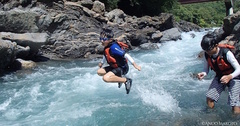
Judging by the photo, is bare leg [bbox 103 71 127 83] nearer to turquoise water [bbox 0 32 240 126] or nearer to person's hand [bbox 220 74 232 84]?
turquoise water [bbox 0 32 240 126]

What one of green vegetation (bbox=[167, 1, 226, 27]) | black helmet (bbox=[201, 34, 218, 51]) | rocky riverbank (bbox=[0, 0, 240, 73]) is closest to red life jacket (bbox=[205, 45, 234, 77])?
black helmet (bbox=[201, 34, 218, 51])

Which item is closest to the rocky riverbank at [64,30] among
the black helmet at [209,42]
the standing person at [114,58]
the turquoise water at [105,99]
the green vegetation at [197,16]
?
the turquoise water at [105,99]

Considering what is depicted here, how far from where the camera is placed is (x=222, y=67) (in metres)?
5.24

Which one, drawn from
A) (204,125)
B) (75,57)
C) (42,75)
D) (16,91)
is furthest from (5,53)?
(204,125)

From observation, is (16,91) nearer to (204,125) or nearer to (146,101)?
(146,101)

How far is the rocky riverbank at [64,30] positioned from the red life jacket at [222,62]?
6.23 m

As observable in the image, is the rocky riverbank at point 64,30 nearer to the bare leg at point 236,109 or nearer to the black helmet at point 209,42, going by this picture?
the bare leg at point 236,109

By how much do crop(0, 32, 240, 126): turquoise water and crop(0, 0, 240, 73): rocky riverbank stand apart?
4.79 feet

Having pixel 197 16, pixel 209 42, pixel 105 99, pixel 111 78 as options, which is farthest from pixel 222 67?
pixel 197 16

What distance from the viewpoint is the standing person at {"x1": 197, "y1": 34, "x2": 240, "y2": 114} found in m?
4.97

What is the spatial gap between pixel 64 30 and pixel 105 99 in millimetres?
9758

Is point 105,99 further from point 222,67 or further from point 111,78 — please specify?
point 222,67

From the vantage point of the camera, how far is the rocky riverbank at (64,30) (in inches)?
511

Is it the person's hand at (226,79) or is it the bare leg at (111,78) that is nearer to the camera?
the person's hand at (226,79)
